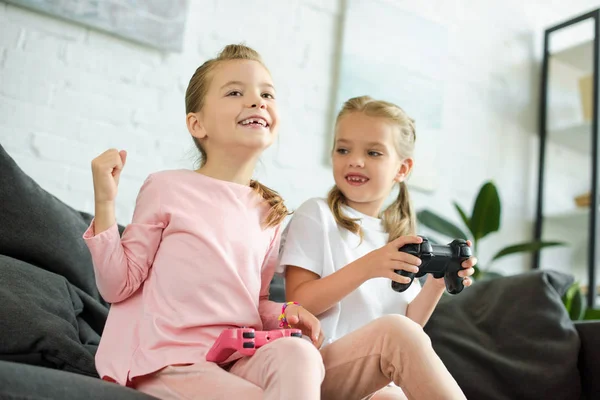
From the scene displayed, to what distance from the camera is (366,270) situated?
1270 millimetres

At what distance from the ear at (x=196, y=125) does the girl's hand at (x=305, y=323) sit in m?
0.40

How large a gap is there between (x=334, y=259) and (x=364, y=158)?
0.24 meters

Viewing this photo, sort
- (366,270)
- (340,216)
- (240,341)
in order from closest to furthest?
(240,341), (366,270), (340,216)

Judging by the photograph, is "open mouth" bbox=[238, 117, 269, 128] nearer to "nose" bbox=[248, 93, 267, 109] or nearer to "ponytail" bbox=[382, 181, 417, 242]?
"nose" bbox=[248, 93, 267, 109]

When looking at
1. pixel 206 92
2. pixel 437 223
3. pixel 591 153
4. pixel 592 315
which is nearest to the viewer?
pixel 206 92

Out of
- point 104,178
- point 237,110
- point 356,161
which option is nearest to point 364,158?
point 356,161

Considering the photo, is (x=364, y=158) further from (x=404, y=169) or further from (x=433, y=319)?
(x=433, y=319)

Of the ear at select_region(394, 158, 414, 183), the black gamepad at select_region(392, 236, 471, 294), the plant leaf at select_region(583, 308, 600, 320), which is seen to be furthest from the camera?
the plant leaf at select_region(583, 308, 600, 320)

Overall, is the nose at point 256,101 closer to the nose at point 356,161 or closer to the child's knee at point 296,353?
the nose at point 356,161

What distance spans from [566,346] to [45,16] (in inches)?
66.3

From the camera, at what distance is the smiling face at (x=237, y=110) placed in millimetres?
1330

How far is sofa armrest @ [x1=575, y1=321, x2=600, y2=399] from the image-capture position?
1.50m

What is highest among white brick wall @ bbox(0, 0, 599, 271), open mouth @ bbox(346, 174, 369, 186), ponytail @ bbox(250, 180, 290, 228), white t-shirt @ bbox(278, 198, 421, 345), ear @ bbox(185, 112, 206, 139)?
white brick wall @ bbox(0, 0, 599, 271)

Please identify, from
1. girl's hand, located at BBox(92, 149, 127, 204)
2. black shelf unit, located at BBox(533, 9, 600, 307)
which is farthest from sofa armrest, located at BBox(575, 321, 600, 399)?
black shelf unit, located at BBox(533, 9, 600, 307)
